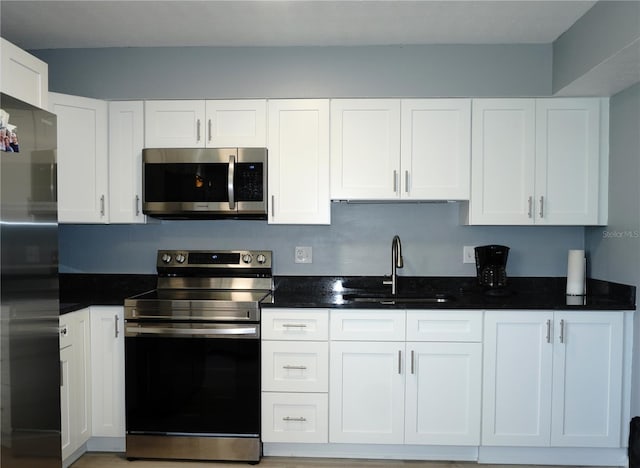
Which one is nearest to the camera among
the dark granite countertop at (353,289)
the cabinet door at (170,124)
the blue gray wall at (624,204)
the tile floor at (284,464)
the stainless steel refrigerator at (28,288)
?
the stainless steel refrigerator at (28,288)

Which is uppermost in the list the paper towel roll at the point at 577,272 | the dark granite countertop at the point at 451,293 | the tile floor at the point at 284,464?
the paper towel roll at the point at 577,272

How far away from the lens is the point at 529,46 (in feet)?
8.65

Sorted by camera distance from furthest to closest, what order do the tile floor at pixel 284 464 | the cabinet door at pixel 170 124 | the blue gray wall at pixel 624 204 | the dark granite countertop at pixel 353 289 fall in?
the cabinet door at pixel 170 124 < the dark granite countertop at pixel 353 289 < the tile floor at pixel 284 464 < the blue gray wall at pixel 624 204

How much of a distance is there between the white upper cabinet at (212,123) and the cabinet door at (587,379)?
1.97 m

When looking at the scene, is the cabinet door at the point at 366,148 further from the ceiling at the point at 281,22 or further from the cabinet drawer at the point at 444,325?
the cabinet drawer at the point at 444,325

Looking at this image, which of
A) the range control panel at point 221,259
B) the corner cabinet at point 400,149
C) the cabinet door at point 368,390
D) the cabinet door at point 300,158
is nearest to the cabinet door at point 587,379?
the cabinet door at point 368,390

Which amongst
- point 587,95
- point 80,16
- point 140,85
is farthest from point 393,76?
point 80,16

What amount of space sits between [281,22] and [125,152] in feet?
3.88

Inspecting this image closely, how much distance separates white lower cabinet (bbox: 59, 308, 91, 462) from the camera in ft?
7.57

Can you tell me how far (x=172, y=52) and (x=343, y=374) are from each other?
6.95 ft

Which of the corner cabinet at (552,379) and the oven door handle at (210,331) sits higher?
the oven door handle at (210,331)

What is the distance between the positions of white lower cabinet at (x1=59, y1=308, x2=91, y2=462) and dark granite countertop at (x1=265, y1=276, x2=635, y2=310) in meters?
1.04

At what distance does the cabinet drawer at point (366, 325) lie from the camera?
2438 millimetres

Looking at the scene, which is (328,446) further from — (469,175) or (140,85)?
(140,85)
